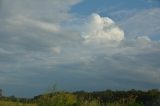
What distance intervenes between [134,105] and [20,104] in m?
5.38

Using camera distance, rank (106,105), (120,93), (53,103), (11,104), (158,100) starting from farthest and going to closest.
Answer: (120,93)
(158,100)
(106,105)
(11,104)
(53,103)

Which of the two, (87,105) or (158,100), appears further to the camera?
(158,100)

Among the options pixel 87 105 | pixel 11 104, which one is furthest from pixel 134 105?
pixel 11 104

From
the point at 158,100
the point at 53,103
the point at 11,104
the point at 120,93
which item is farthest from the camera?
the point at 120,93

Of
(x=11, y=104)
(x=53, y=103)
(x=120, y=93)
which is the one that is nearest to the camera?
(x=53, y=103)

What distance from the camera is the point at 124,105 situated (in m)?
22.8

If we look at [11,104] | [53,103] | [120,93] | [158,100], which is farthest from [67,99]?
[120,93]

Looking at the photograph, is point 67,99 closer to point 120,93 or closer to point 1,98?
point 1,98

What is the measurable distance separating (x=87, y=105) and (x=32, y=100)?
2.71m

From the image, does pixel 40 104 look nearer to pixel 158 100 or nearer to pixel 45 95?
pixel 45 95

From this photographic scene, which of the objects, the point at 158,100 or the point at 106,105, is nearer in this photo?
the point at 106,105

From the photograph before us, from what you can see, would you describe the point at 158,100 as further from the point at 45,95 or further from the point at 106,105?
the point at 45,95

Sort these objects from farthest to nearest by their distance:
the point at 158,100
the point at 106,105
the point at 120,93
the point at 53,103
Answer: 1. the point at 120,93
2. the point at 158,100
3. the point at 106,105
4. the point at 53,103

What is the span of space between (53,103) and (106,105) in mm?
3968
